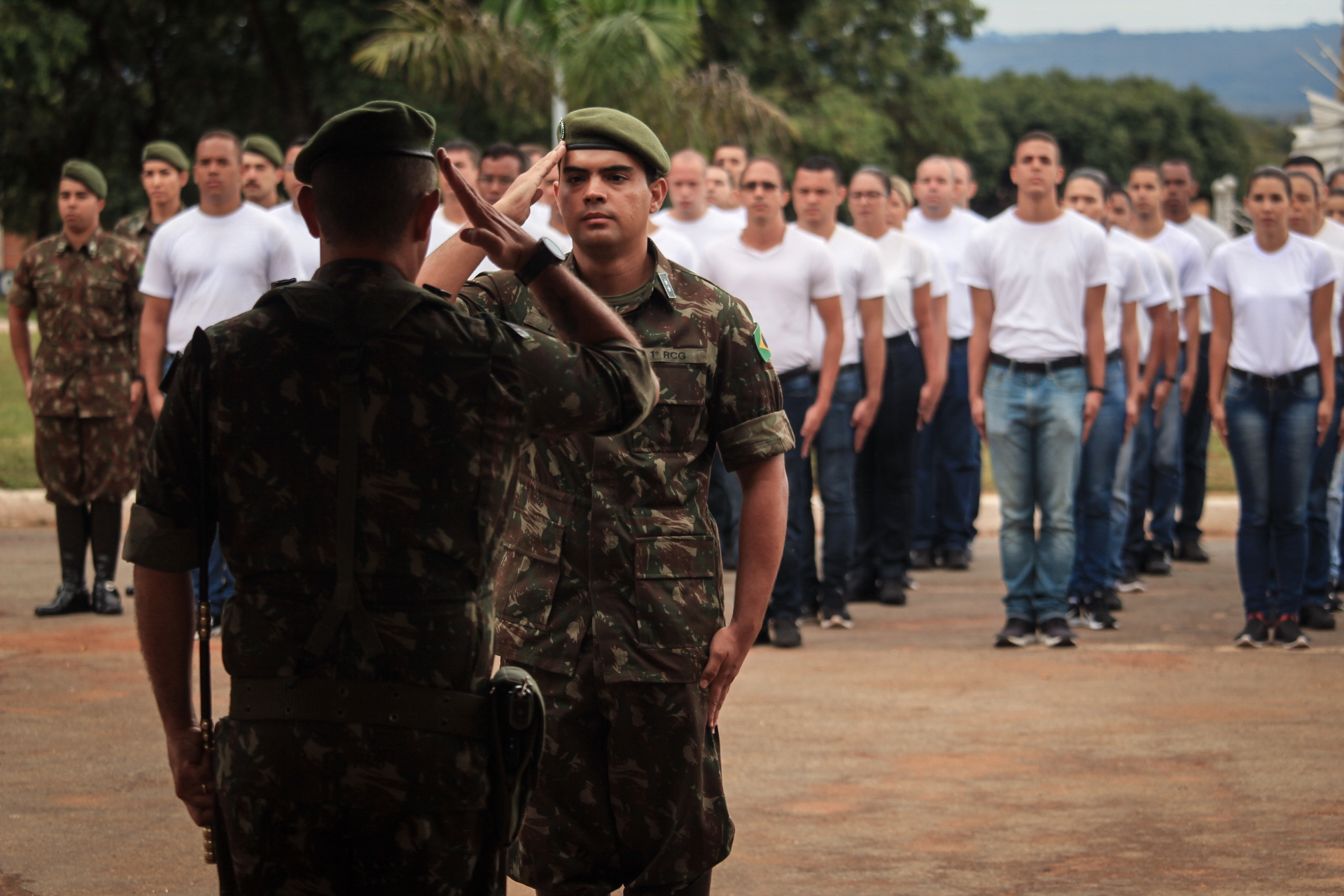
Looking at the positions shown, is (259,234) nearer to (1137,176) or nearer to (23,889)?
(23,889)

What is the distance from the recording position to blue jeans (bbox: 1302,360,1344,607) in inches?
347

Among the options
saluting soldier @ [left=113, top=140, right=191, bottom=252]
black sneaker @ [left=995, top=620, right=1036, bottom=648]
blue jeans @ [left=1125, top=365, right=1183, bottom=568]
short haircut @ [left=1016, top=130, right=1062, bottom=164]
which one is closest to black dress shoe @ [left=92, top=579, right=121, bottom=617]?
saluting soldier @ [left=113, top=140, right=191, bottom=252]

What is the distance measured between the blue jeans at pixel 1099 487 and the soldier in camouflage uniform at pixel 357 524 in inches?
255

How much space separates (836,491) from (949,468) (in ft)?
7.98

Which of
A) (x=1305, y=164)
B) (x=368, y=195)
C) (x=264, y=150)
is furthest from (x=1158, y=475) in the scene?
(x=368, y=195)

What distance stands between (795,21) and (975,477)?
34.7m

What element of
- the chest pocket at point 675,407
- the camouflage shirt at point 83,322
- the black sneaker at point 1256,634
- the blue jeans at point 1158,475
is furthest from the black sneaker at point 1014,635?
the camouflage shirt at point 83,322

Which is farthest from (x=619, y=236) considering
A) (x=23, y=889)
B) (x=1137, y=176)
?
(x=1137, y=176)

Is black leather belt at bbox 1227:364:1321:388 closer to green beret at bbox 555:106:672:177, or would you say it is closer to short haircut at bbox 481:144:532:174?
short haircut at bbox 481:144:532:174

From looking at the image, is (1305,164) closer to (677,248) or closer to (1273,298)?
(1273,298)

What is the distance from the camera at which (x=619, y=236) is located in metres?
3.87

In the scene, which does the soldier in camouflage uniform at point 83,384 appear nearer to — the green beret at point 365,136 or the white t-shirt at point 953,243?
the white t-shirt at point 953,243

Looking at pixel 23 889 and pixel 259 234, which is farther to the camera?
pixel 259 234

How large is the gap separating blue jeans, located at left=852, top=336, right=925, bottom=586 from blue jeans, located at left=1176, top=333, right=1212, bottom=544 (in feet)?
7.85
